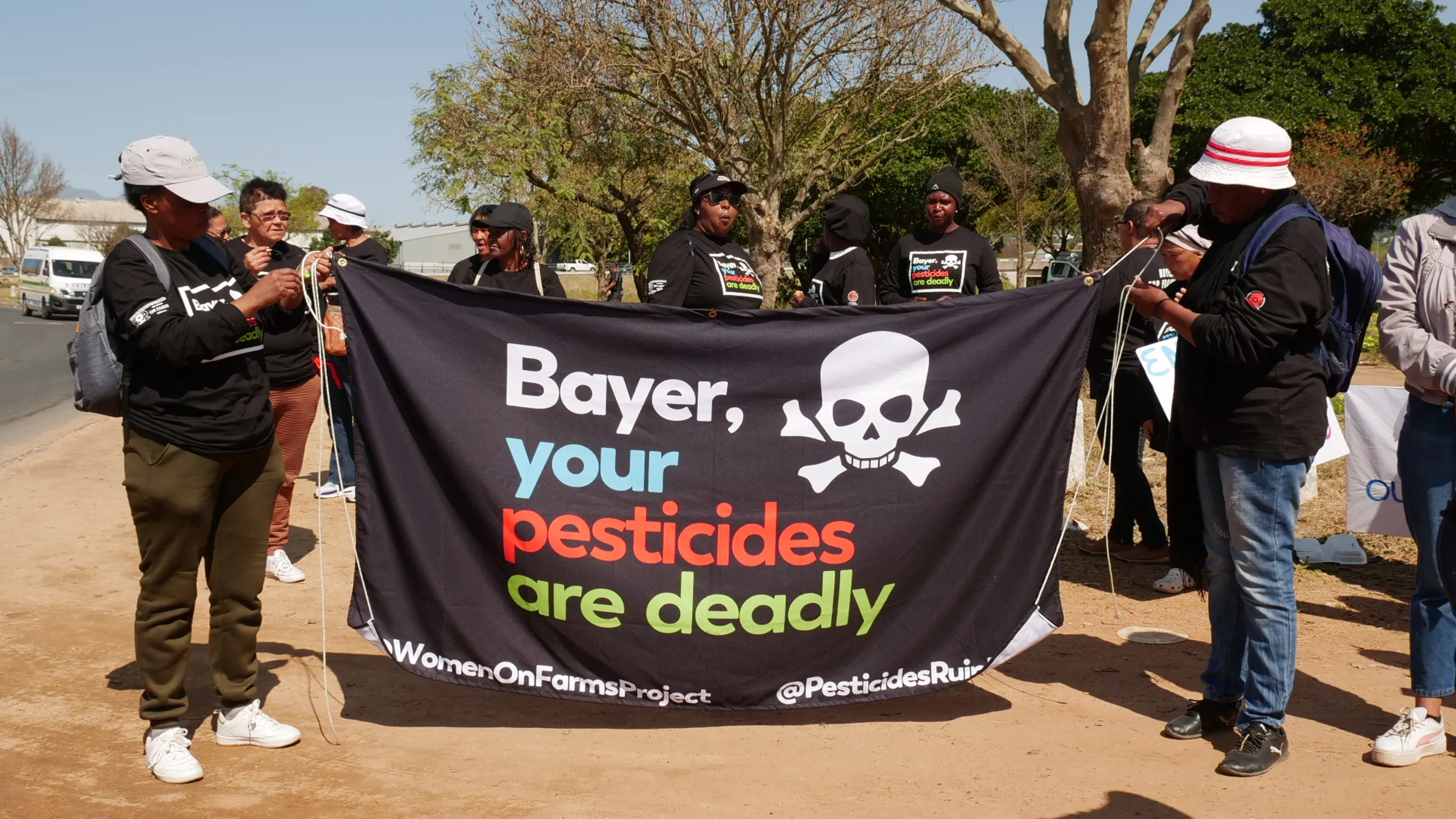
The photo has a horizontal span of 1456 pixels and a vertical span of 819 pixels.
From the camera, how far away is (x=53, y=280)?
106 feet

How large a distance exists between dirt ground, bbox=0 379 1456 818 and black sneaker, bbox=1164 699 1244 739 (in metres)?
0.05

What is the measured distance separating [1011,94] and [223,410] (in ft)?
129

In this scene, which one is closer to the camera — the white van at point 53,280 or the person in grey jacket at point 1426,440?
the person in grey jacket at point 1426,440

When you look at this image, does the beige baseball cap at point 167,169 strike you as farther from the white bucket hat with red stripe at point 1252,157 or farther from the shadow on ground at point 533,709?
the white bucket hat with red stripe at point 1252,157

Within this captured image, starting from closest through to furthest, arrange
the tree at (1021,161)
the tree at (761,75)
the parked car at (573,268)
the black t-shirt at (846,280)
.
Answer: the black t-shirt at (846,280) → the tree at (761,75) → the tree at (1021,161) → the parked car at (573,268)

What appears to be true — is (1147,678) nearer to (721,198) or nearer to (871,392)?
(871,392)

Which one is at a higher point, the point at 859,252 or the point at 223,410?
the point at 859,252

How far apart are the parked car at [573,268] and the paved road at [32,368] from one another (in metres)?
45.4

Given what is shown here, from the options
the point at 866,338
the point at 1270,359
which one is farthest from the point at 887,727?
the point at 1270,359

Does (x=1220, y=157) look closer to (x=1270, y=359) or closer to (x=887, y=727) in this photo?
(x=1270, y=359)

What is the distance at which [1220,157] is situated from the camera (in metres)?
3.76

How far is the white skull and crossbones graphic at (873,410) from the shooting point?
4.03 m

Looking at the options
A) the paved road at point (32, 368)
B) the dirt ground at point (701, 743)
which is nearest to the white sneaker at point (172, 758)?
the dirt ground at point (701, 743)

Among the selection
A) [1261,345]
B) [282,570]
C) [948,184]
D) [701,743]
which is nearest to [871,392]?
[1261,345]
